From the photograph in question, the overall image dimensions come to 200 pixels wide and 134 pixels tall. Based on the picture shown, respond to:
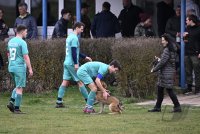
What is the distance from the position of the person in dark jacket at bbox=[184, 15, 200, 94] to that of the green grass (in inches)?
124

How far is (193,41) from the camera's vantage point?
64.5 feet

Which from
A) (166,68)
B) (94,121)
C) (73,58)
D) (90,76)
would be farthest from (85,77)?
(166,68)

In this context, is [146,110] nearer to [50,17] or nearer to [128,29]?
[128,29]

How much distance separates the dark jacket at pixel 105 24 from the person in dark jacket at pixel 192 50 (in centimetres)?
282

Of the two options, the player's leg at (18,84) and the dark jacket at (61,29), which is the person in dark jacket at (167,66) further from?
the dark jacket at (61,29)

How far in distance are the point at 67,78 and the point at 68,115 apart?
1.69m

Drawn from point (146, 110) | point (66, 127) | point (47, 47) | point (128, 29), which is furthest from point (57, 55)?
point (66, 127)

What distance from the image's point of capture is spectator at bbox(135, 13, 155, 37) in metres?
Result: 20.8

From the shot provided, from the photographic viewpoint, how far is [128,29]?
22.3 metres

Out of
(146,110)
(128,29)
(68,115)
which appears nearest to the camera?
(68,115)

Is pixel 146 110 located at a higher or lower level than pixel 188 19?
lower

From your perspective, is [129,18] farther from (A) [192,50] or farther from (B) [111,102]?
(B) [111,102]

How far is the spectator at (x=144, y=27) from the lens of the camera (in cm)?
2084

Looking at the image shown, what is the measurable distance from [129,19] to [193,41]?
A: 10.1ft
